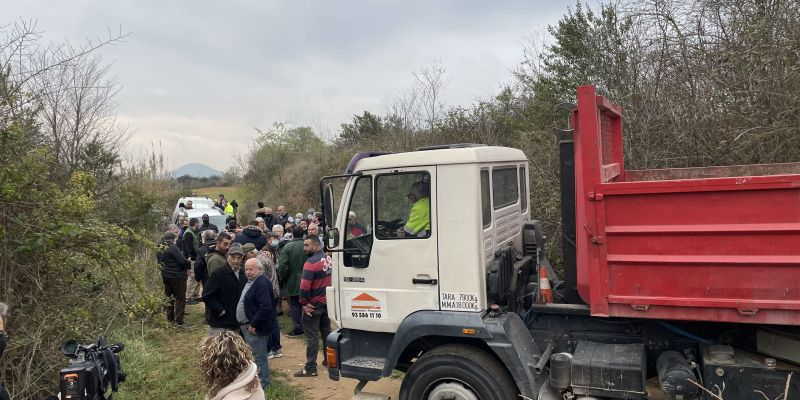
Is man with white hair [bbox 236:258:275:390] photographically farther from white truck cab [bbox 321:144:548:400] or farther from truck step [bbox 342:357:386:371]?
truck step [bbox 342:357:386:371]

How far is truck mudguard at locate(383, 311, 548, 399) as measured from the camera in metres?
3.90

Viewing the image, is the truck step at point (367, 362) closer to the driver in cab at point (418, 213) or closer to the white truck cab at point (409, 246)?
the white truck cab at point (409, 246)

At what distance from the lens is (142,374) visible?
620 centimetres

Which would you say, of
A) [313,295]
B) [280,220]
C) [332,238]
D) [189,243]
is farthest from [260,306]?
[280,220]

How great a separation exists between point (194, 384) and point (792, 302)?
581cm

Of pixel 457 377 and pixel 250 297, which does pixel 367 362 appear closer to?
pixel 457 377

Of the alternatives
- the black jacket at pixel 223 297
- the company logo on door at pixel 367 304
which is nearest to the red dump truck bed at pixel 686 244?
the company logo on door at pixel 367 304

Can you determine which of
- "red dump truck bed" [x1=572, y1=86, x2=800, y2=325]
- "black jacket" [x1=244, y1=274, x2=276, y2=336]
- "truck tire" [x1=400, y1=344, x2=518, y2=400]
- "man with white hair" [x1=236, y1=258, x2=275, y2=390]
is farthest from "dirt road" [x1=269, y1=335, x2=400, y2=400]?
"red dump truck bed" [x1=572, y1=86, x2=800, y2=325]

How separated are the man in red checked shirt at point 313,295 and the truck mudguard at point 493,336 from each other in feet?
7.28

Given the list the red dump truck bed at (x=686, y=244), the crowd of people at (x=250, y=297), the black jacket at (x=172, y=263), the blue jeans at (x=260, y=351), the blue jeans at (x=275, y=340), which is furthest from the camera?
the black jacket at (x=172, y=263)

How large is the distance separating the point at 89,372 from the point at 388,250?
2219mm

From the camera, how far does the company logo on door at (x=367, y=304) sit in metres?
4.37

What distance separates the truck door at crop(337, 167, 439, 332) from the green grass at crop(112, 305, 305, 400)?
166 cm

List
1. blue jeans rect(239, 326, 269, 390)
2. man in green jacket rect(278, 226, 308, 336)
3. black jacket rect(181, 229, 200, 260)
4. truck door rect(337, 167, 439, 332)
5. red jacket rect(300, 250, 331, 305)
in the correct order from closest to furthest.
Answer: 1. truck door rect(337, 167, 439, 332)
2. blue jeans rect(239, 326, 269, 390)
3. red jacket rect(300, 250, 331, 305)
4. man in green jacket rect(278, 226, 308, 336)
5. black jacket rect(181, 229, 200, 260)
